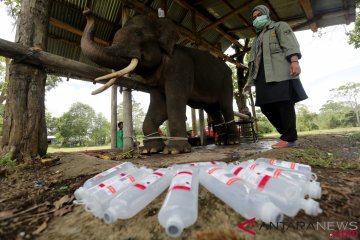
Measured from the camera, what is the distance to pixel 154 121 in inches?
168

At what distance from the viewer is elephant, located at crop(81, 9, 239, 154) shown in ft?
10.9

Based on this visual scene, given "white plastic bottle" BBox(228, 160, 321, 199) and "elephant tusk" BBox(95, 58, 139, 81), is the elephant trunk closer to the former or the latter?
"elephant tusk" BBox(95, 58, 139, 81)

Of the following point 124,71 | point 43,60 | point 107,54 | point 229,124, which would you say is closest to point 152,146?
point 124,71

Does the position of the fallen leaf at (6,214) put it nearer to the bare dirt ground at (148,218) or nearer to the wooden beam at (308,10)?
the bare dirt ground at (148,218)

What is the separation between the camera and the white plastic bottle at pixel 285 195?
1.15 meters

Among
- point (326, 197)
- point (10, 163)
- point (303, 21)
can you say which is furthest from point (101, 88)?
point (303, 21)

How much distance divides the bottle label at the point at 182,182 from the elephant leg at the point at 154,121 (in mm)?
2521

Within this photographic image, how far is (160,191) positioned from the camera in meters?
1.51

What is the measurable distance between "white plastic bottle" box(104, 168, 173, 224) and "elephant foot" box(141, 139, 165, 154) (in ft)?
7.28

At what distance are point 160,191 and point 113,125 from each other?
15.7ft

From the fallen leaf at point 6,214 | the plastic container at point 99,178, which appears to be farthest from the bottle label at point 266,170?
the fallen leaf at point 6,214

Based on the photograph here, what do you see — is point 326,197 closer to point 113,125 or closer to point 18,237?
point 18,237

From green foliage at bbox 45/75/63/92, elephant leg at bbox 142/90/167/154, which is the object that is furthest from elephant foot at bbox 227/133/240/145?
green foliage at bbox 45/75/63/92

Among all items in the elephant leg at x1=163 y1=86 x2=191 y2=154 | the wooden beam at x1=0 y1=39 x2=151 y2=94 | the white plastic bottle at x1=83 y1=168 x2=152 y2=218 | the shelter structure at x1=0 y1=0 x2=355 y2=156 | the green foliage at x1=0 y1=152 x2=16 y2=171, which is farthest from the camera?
the shelter structure at x1=0 y1=0 x2=355 y2=156
